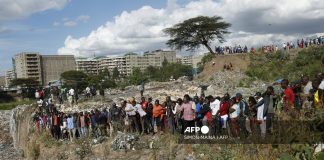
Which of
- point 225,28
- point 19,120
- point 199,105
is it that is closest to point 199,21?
point 225,28

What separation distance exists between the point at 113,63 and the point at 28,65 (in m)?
45.5

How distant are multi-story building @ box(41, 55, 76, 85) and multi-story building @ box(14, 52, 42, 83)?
2261mm

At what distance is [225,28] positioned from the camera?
45719mm

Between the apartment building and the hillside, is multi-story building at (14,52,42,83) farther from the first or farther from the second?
the hillside

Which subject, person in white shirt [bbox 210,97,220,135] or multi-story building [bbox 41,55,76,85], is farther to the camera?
multi-story building [bbox 41,55,76,85]

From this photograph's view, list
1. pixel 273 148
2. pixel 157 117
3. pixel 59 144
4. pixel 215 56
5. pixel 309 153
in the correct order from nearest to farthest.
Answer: pixel 309 153, pixel 273 148, pixel 157 117, pixel 59 144, pixel 215 56

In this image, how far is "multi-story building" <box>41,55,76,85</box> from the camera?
136 meters

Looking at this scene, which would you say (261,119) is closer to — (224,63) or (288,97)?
(288,97)

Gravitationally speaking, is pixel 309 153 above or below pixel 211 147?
above

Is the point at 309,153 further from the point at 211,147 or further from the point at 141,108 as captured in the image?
the point at 141,108

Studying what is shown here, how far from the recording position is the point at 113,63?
6708 inches

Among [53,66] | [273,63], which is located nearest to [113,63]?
[53,66]

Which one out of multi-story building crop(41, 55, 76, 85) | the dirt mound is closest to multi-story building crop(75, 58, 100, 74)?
multi-story building crop(41, 55, 76, 85)

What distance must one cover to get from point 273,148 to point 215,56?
1203 inches
